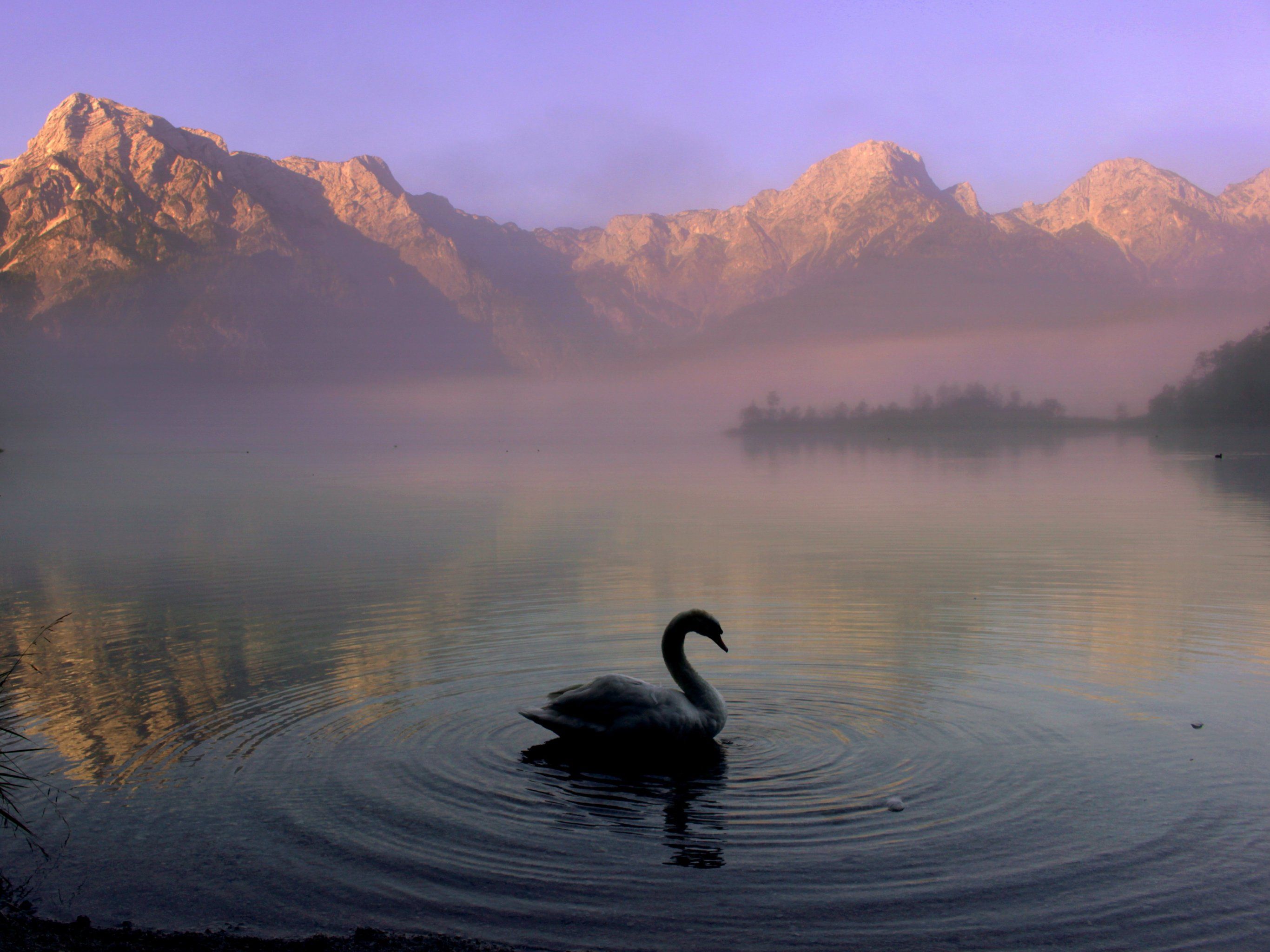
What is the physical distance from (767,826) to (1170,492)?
73.0m

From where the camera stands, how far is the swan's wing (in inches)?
631

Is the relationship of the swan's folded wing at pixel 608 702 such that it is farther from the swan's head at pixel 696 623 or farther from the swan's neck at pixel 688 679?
the swan's head at pixel 696 623

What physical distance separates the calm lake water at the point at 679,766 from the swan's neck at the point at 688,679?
0.86 m

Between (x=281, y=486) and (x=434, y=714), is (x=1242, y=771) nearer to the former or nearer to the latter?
(x=434, y=714)

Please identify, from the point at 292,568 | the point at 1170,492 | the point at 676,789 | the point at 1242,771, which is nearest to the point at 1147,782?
the point at 1242,771

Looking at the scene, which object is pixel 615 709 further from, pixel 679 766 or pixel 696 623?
pixel 696 623

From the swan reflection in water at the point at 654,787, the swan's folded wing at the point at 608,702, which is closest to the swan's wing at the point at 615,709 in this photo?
the swan's folded wing at the point at 608,702

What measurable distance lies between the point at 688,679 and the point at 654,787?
2.69 meters

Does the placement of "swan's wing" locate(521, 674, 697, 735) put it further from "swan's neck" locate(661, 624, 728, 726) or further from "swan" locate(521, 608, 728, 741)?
"swan's neck" locate(661, 624, 728, 726)

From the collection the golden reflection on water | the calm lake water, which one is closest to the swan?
the calm lake water

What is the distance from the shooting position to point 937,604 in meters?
28.9

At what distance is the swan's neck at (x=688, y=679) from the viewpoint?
1681cm

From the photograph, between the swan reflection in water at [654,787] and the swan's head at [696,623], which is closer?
the swan reflection in water at [654,787]

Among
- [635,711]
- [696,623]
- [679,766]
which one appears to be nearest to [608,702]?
[635,711]
